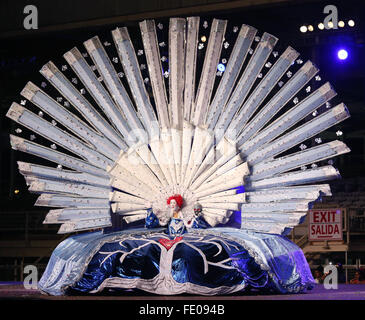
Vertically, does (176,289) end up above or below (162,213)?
below

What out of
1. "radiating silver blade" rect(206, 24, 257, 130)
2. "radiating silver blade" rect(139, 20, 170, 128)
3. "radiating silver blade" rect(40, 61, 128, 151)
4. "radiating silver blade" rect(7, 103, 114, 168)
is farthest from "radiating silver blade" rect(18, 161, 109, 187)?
"radiating silver blade" rect(206, 24, 257, 130)

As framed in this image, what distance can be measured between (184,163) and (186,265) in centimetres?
126

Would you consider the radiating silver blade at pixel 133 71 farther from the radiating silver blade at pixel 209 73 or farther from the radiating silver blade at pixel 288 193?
the radiating silver blade at pixel 288 193

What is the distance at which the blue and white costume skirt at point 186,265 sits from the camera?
671 cm

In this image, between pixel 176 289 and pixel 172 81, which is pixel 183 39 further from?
pixel 176 289

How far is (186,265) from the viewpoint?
6715 mm

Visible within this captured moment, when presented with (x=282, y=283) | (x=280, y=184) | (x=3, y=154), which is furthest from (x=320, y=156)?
(x=3, y=154)

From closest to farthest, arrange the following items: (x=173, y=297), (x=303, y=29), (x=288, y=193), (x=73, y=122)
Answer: (x=173, y=297) → (x=288, y=193) → (x=73, y=122) → (x=303, y=29)

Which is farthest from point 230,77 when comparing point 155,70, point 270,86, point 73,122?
point 73,122

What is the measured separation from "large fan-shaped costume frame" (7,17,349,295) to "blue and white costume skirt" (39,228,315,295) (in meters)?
0.01

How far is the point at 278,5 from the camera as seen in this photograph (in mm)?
10438

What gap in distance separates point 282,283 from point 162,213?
1.45 metres

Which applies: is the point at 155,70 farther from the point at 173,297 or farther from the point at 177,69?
the point at 173,297

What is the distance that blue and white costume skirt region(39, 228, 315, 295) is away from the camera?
671cm
